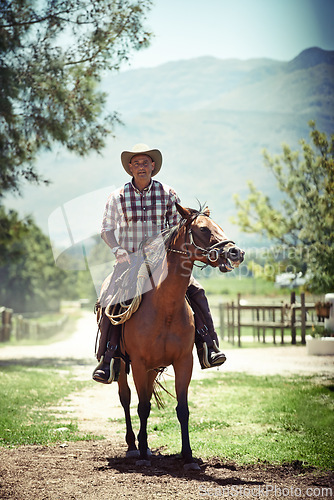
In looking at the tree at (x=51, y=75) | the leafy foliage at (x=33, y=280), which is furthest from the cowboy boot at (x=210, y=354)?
the leafy foliage at (x=33, y=280)

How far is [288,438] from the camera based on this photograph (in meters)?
6.84

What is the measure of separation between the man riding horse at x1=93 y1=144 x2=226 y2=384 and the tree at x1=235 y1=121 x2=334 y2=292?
13900 millimetres

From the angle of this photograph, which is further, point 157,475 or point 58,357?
point 58,357

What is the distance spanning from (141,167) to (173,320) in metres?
1.70

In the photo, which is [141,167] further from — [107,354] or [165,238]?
[107,354]

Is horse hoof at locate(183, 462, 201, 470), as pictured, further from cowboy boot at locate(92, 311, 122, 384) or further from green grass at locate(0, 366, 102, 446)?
green grass at locate(0, 366, 102, 446)

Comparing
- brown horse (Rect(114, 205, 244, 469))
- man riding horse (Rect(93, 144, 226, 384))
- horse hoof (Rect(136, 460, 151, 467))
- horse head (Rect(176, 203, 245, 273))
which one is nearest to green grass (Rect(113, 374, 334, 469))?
horse hoof (Rect(136, 460, 151, 467))

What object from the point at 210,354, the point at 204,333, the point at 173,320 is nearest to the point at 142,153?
the point at 173,320

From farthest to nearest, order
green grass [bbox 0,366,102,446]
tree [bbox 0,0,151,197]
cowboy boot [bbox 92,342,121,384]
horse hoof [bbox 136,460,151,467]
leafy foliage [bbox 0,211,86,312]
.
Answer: leafy foliage [bbox 0,211,86,312] → tree [bbox 0,0,151,197] → green grass [bbox 0,366,102,446] → cowboy boot [bbox 92,342,121,384] → horse hoof [bbox 136,460,151,467]

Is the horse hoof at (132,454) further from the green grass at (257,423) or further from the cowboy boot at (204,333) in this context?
the cowboy boot at (204,333)

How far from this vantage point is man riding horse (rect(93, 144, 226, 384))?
20.1ft

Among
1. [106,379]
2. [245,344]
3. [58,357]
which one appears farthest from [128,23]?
[106,379]

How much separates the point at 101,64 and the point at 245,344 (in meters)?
11.8

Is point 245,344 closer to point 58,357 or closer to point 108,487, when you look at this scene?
point 58,357
